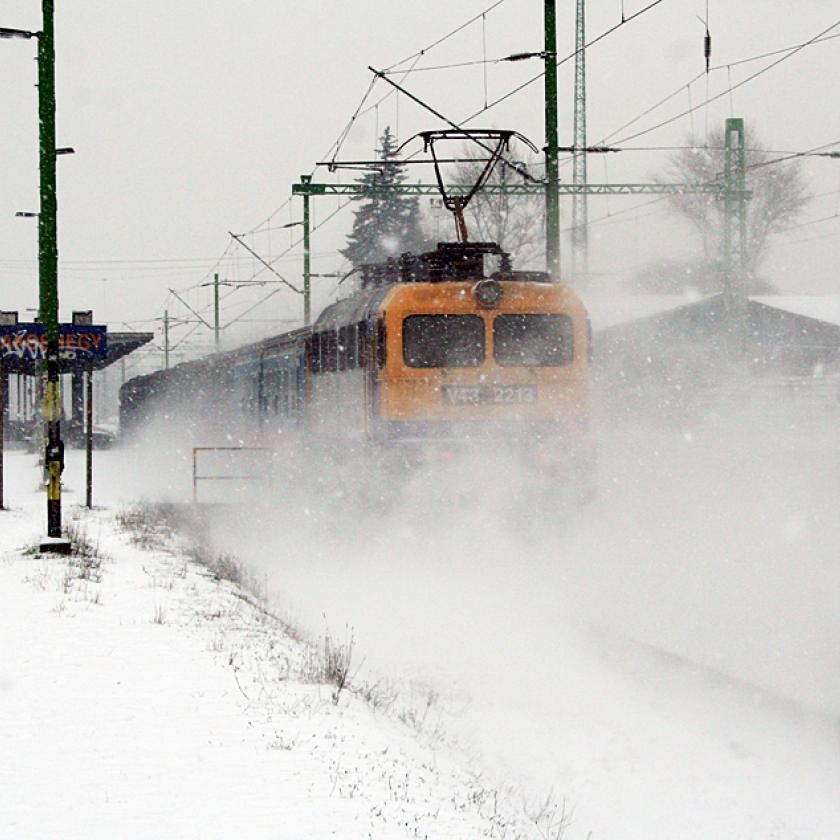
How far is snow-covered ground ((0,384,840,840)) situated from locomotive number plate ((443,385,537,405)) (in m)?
1.01

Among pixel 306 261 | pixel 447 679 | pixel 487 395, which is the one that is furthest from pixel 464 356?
pixel 306 261

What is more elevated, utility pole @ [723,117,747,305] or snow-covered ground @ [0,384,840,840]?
utility pole @ [723,117,747,305]

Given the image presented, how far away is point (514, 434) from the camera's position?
14.1 meters

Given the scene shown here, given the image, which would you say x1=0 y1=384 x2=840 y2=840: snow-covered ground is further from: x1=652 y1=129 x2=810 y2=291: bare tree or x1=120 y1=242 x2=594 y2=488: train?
x1=652 y1=129 x2=810 y2=291: bare tree

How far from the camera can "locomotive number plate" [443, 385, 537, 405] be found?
14.2 meters

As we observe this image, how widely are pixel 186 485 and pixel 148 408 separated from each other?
1403 cm

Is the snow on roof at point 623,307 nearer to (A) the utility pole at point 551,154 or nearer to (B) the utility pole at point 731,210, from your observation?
(B) the utility pole at point 731,210

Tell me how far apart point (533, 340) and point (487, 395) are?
3.29 feet

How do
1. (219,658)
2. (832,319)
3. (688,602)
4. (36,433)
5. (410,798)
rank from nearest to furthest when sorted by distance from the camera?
(410,798)
(219,658)
(688,602)
(36,433)
(832,319)

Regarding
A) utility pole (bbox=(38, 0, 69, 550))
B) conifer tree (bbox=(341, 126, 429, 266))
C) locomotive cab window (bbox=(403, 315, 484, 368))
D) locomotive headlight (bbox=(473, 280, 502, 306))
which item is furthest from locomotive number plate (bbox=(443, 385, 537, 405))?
conifer tree (bbox=(341, 126, 429, 266))

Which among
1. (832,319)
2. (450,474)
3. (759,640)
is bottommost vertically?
(759,640)

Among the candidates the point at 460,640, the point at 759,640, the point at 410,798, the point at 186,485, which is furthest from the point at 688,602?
the point at 186,485

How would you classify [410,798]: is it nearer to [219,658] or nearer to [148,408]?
[219,658]

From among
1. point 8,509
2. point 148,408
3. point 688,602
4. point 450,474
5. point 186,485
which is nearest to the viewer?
point 688,602
